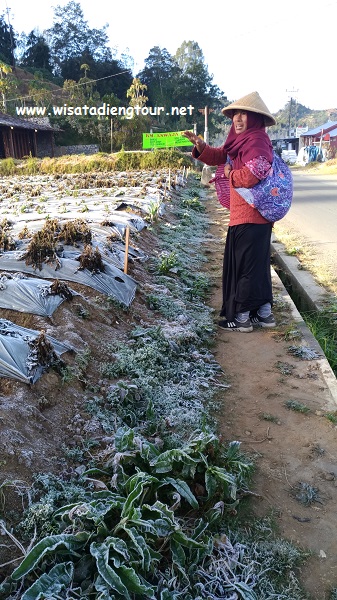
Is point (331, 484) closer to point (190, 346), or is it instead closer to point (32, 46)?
point (190, 346)

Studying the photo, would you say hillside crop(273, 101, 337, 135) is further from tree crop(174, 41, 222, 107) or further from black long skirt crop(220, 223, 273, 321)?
black long skirt crop(220, 223, 273, 321)

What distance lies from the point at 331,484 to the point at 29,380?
172 centimetres

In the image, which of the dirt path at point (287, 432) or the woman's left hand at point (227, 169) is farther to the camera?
the woman's left hand at point (227, 169)

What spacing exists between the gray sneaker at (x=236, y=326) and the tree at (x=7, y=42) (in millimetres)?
59295

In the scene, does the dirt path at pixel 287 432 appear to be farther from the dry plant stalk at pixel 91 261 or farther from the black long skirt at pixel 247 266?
the dry plant stalk at pixel 91 261

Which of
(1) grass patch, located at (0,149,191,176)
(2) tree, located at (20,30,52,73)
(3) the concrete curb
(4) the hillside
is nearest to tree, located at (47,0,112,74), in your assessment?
(2) tree, located at (20,30,52,73)

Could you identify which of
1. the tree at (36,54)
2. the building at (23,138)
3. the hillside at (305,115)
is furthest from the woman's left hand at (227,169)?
the hillside at (305,115)

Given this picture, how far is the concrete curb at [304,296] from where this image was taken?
3314 millimetres

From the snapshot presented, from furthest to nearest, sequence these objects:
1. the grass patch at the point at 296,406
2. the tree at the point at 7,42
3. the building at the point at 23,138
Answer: the tree at the point at 7,42 → the building at the point at 23,138 → the grass patch at the point at 296,406

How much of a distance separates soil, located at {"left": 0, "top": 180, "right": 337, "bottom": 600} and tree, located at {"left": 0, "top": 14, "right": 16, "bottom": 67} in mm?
59524

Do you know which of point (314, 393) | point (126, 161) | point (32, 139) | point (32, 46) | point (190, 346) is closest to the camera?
point (314, 393)

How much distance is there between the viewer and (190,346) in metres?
3.88

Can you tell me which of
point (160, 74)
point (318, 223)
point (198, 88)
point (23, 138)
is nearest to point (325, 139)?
point (198, 88)

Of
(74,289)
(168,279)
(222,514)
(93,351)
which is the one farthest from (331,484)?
(168,279)
